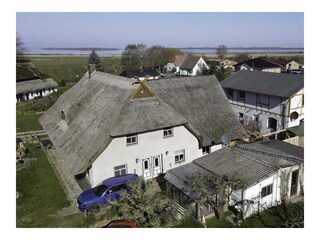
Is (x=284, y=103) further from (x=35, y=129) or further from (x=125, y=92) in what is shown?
(x=35, y=129)

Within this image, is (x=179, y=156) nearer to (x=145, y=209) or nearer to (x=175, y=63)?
(x=145, y=209)

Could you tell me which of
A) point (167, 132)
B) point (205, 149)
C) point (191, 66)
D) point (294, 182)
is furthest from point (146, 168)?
point (191, 66)

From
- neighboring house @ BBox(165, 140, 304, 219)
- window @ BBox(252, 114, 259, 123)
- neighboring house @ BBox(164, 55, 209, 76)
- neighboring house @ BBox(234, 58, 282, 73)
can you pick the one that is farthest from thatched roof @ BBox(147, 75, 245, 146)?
neighboring house @ BBox(164, 55, 209, 76)

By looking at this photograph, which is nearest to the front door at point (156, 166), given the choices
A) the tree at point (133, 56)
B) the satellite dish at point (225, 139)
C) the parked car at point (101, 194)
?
the parked car at point (101, 194)

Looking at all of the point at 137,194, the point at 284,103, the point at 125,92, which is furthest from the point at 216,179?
the point at 284,103

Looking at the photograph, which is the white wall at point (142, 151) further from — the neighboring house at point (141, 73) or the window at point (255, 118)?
the neighboring house at point (141, 73)

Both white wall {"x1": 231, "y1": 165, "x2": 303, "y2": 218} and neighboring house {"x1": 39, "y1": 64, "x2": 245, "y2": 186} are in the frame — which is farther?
neighboring house {"x1": 39, "y1": 64, "x2": 245, "y2": 186}

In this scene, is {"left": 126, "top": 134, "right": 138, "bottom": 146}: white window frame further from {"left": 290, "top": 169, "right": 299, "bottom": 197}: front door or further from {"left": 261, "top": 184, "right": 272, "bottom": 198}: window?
{"left": 290, "top": 169, "right": 299, "bottom": 197}: front door
